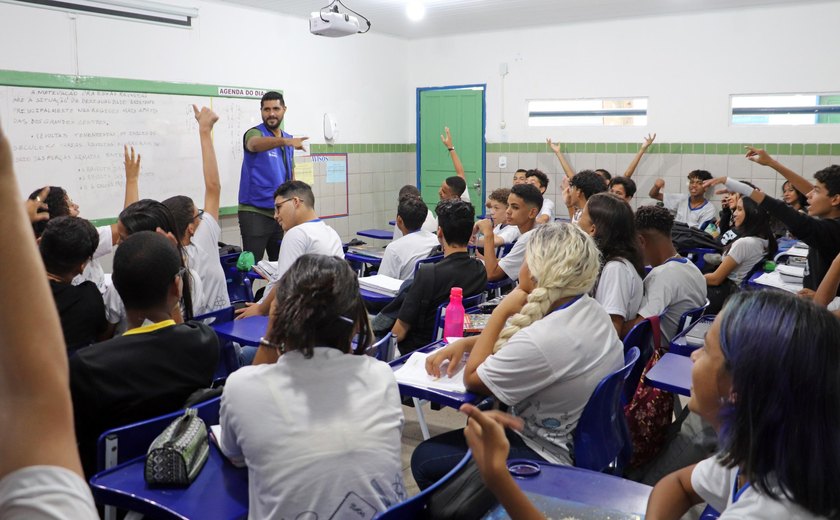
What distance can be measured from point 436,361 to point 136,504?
45.5 inches

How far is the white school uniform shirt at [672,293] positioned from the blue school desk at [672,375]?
0.65m

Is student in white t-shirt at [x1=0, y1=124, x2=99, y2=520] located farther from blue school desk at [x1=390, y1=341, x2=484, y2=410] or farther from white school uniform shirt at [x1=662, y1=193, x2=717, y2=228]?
white school uniform shirt at [x1=662, y1=193, x2=717, y2=228]

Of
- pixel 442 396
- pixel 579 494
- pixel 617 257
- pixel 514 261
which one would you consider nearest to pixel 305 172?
pixel 514 261

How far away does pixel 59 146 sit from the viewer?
5695 mm

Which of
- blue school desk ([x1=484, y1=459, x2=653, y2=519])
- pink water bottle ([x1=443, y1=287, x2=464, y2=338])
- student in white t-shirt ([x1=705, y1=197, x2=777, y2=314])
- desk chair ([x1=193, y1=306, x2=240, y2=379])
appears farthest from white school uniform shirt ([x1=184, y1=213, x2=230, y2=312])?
student in white t-shirt ([x1=705, y1=197, x2=777, y2=314])

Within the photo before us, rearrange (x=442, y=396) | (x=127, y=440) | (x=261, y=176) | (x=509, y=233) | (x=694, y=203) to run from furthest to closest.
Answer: (x=694, y=203)
(x=261, y=176)
(x=509, y=233)
(x=442, y=396)
(x=127, y=440)

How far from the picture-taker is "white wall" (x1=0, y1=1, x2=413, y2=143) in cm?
557

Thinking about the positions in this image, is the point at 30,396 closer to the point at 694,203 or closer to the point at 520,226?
the point at 520,226

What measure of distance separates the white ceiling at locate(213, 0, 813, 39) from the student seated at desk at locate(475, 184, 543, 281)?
320cm

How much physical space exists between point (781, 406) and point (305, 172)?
7.23 meters

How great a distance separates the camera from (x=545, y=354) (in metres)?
2.18

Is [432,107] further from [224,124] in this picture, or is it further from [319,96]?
[224,124]

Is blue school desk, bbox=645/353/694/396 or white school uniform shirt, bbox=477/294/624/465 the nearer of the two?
white school uniform shirt, bbox=477/294/624/465

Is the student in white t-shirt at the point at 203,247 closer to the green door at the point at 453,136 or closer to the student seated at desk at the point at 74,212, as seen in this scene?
the student seated at desk at the point at 74,212
